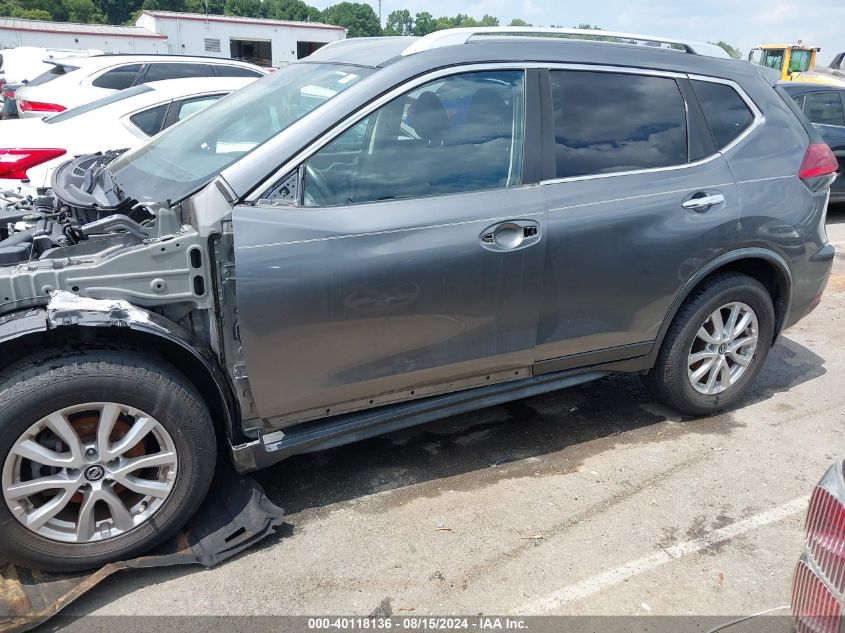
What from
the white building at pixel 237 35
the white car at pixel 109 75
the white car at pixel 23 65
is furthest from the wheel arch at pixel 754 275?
the white building at pixel 237 35

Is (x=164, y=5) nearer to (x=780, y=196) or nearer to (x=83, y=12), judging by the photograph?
(x=83, y=12)

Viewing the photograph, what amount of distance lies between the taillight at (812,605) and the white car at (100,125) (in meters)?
5.86

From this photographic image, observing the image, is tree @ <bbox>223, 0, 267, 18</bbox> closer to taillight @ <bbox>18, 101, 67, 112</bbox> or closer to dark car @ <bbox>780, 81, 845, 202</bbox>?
taillight @ <bbox>18, 101, 67, 112</bbox>

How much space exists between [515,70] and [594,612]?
229 centimetres

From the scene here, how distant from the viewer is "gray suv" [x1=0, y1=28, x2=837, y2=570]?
255 centimetres

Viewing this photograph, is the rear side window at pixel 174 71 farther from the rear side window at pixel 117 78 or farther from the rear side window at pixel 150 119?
the rear side window at pixel 150 119

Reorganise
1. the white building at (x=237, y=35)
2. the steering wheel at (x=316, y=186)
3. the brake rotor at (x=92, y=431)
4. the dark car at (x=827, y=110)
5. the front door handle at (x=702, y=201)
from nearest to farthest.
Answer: the brake rotor at (x=92, y=431)
the steering wheel at (x=316, y=186)
the front door handle at (x=702, y=201)
the dark car at (x=827, y=110)
the white building at (x=237, y=35)

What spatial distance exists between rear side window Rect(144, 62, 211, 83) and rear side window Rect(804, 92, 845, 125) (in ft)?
26.5

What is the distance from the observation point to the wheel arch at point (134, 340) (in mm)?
2420

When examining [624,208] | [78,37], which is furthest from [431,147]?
[78,37]

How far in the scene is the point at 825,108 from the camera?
901 centimetres

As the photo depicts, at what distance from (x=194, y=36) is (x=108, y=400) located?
3949 cm

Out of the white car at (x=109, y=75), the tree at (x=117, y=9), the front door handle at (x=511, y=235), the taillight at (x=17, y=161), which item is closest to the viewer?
the front door handle at (x=511, y=235)

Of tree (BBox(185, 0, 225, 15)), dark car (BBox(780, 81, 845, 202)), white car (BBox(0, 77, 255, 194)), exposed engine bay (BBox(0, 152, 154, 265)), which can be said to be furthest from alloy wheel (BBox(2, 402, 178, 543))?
tree (BBox(185, 0, 225, 15))
